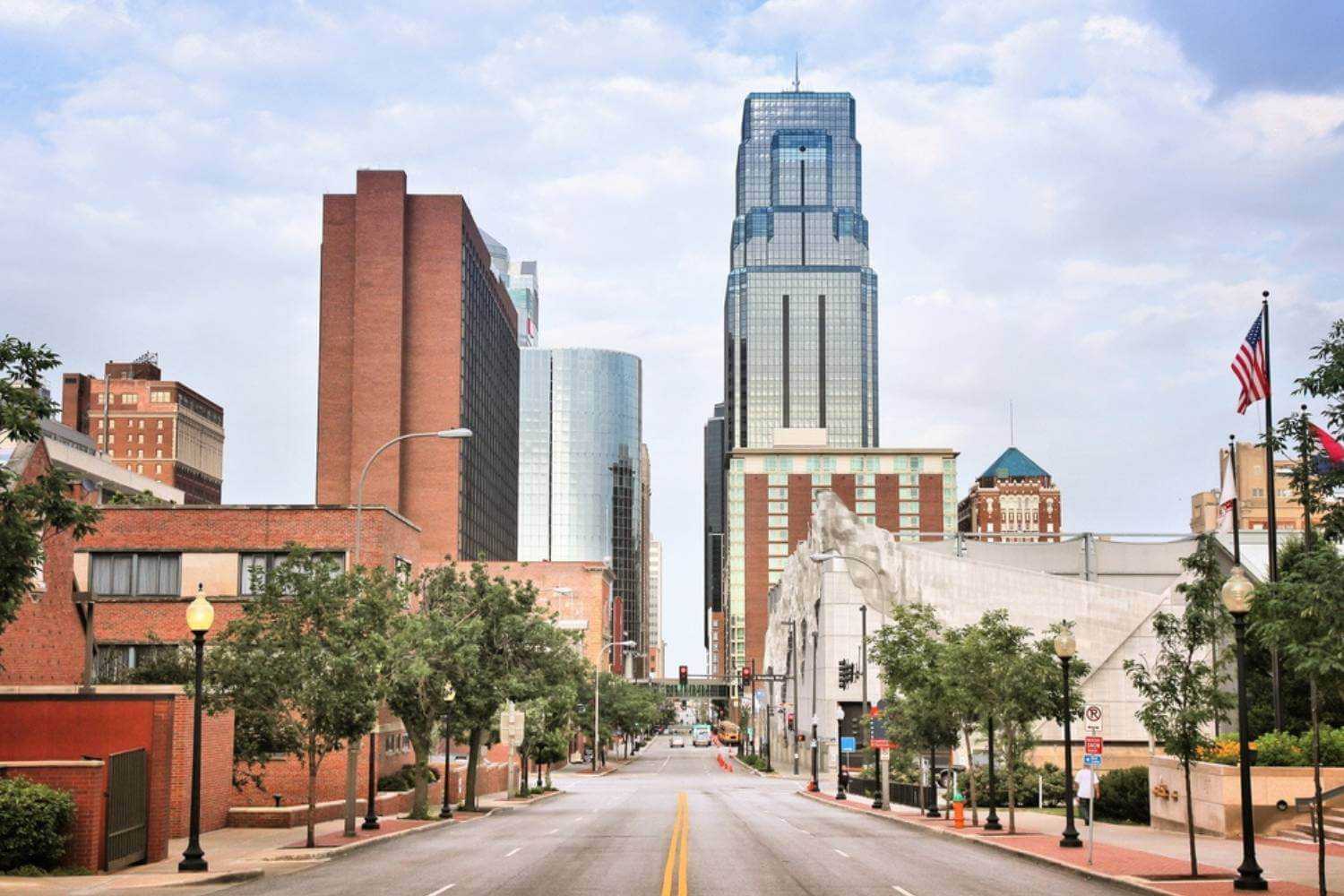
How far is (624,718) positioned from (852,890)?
10543 centimetres

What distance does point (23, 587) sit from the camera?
23.0 m

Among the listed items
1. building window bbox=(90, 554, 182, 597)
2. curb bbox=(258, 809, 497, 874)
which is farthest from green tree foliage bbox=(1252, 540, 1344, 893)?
building window bbox=(90, 554, 182, 597)

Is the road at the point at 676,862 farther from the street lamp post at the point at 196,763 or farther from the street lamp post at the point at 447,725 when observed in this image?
the street lamp post at the point at 447,725

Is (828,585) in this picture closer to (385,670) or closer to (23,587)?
(385,670)

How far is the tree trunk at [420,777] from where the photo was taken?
40.4 metres

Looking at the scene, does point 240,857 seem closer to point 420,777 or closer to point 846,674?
point 420,777

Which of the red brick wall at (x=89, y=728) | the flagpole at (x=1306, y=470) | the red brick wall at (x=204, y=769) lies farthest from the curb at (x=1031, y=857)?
the red brick wall at (x=89, y=728)

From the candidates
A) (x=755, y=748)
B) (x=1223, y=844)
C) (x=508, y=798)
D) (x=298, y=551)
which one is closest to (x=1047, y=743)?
(x=508, y=798)

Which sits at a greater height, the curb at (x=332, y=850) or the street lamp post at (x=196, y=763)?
the street lamp post at (x=196, y=763)

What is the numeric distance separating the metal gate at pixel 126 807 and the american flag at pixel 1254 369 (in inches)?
1133

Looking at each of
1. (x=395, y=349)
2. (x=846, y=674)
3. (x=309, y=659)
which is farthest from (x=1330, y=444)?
(x=395, y=349)

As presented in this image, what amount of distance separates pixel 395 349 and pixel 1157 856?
126 meters

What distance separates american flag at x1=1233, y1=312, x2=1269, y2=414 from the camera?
1427 inches

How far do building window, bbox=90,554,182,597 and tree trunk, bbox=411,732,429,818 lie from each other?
13756 mm
